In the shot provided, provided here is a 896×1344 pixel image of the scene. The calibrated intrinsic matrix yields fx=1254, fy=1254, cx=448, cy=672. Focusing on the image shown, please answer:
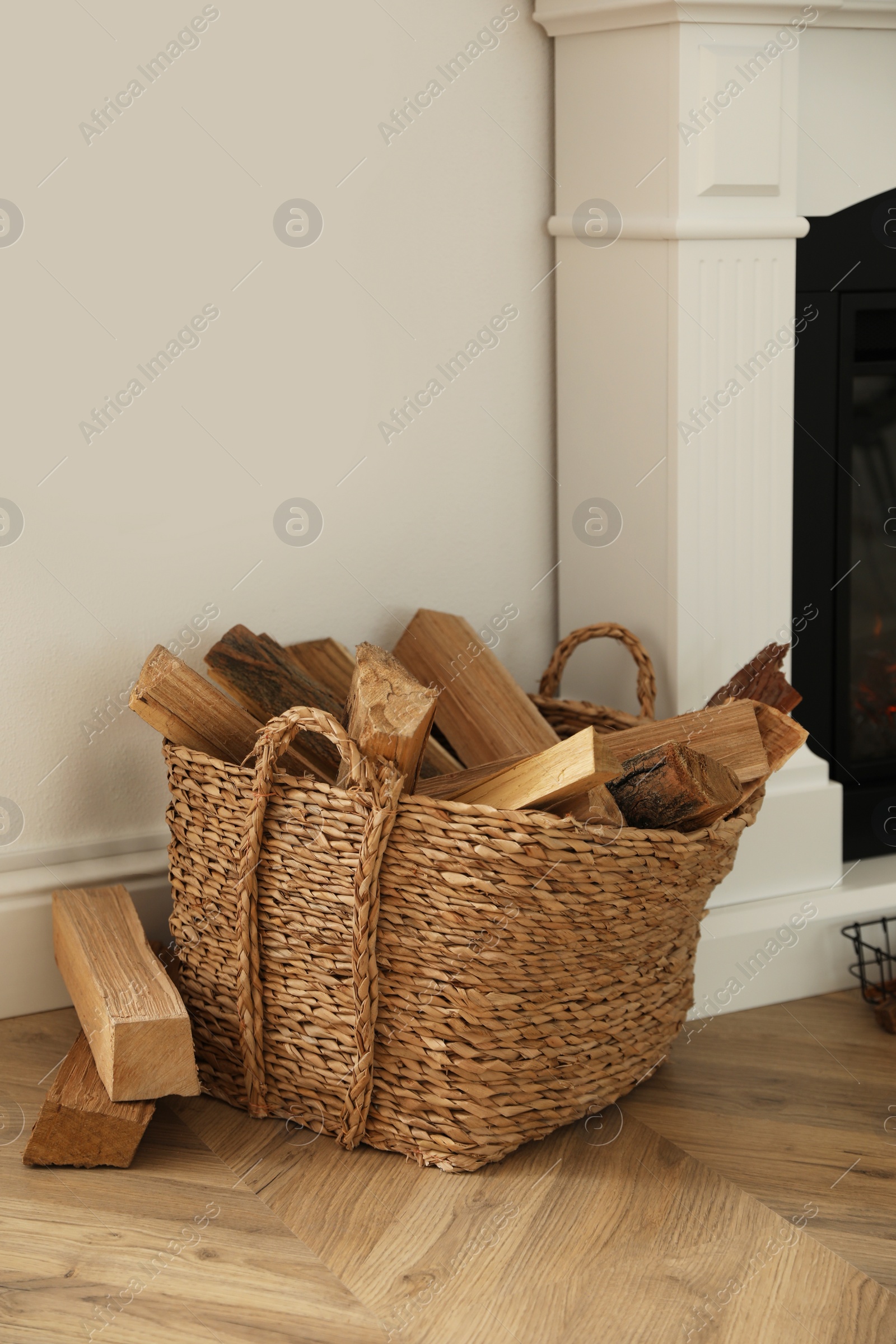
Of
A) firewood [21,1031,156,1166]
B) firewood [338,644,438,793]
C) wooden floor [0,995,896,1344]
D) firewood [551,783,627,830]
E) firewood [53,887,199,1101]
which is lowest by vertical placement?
wooden floor [0,995,896,1344]

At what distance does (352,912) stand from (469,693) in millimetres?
527

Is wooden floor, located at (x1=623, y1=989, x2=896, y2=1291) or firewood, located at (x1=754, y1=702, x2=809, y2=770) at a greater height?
firewood, located at (x1=754, y1=702, x2=809, y2=770)

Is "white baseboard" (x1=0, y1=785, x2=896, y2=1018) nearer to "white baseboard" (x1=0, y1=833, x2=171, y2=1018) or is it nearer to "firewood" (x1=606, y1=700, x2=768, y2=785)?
"white baseboard" (x1=0, y1=833, x2=171, y2=1018)

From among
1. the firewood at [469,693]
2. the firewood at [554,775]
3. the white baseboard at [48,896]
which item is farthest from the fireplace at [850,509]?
the white baseboard at [48,896]

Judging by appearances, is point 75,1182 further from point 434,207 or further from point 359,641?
point 434,207

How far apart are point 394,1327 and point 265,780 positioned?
24.1 inches

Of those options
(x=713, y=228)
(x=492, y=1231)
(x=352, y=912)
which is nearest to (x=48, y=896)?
(x=352, y=912)

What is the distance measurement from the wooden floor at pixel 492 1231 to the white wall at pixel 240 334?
63 centimetres

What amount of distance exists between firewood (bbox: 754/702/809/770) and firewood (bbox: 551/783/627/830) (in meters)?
0.27

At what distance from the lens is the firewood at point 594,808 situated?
1.47 metres

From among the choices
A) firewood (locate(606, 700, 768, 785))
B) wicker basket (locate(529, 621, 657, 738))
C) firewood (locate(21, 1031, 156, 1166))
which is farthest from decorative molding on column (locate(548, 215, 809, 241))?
firewood (locate(21, 1031, 156, 1166))

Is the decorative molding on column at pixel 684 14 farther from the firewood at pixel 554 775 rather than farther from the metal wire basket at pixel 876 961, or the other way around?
the metal wire basket at pixel 876 961

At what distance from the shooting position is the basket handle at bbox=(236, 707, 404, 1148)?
1.46 m

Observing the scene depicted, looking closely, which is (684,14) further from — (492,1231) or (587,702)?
(492,1231)
